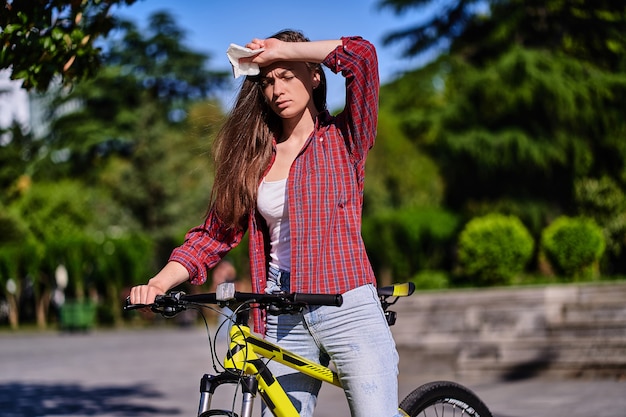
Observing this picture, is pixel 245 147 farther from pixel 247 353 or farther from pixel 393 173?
pixel 393 173

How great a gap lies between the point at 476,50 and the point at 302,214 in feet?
83.1

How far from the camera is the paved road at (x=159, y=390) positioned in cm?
916

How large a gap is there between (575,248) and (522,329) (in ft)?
15.5

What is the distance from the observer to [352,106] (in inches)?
139

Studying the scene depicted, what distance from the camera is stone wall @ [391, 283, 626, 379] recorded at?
1145 centimetres

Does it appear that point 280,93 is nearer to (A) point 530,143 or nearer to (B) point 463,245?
(B) point 463,245

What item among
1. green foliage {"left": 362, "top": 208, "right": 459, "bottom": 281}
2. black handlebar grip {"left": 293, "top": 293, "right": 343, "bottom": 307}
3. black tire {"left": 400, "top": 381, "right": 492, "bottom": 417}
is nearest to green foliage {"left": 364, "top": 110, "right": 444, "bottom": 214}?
green foliage {"left": 362, "top": 208, "right": 459, "bottom": 281}

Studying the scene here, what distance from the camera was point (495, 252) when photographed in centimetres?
1723

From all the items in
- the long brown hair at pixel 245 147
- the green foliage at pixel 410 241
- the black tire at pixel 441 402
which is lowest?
the black tire at pixel 441 402

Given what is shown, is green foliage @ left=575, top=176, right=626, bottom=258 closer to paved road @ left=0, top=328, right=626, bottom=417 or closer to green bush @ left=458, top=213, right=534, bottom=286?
green bush @ left=458, top=213, right=534, bottom=286

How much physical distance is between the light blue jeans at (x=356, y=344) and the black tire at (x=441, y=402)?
1.04ft

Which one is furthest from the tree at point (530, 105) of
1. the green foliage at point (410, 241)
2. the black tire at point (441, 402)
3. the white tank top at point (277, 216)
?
the white tank top at point (277, 216)

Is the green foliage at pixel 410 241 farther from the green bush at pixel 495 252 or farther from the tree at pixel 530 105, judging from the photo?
the green bush at pixel 495 252

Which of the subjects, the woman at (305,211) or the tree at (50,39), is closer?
the woman at (305,211)
